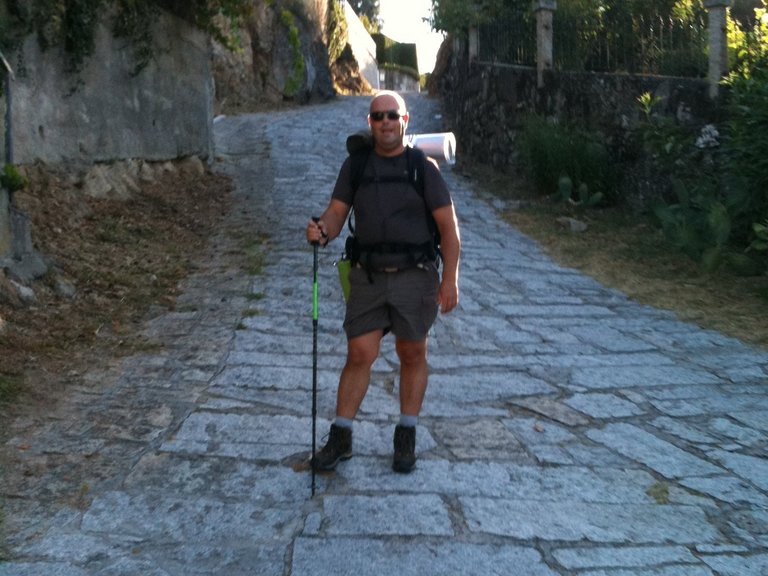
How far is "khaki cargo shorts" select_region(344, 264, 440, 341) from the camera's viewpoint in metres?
4.33

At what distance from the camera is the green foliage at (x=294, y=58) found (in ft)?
69.7

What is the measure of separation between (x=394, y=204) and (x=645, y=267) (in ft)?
17.4

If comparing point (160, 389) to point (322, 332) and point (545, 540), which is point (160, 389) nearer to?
point (322, 332)

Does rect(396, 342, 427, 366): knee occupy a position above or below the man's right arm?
below

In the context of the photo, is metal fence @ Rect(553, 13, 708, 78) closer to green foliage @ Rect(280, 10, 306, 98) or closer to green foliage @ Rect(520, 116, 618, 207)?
green foliage @ Rect(520, 116, 618, 207)

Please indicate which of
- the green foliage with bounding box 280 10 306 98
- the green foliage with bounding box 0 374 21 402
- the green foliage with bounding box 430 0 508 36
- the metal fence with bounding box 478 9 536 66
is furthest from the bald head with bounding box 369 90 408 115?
the green foliage with bounding box 280 10 306 98

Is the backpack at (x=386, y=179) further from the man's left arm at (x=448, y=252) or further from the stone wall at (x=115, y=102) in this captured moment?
the stone wall at (x=115, y=102)

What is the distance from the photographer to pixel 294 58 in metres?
21.4

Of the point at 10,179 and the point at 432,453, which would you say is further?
the point at 10,179

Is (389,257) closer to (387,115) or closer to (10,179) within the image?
(387,115)

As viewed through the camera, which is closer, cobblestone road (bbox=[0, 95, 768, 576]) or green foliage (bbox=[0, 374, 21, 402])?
cobblestone road (bbox=[0, 95, 768, 576])

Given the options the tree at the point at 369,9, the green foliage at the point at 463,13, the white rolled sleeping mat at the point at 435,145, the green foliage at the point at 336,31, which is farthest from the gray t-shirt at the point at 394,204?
the tree at the point at 369,9

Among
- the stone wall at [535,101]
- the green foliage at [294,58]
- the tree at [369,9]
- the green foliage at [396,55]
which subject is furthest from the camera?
the tree at [369,9]

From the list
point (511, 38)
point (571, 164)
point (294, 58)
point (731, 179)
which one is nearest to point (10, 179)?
point (731, 179)
